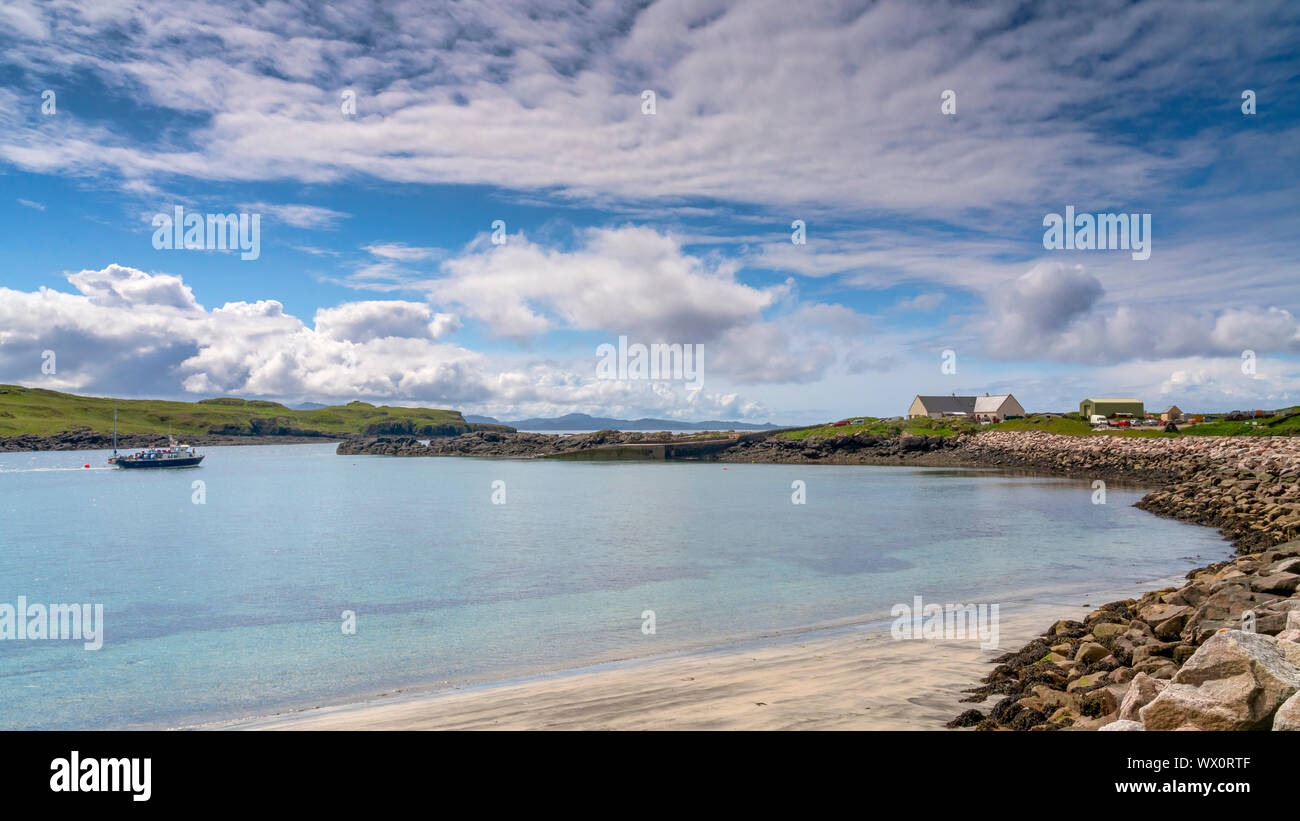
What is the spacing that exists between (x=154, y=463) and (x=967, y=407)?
155 m

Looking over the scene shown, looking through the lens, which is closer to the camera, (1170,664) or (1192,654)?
(1192,654)

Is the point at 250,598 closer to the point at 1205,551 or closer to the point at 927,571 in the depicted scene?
the point at 927,571

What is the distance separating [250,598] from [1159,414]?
140983 millimetres

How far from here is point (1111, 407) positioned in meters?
122

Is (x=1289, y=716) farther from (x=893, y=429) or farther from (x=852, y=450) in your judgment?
(x=893, y=429)

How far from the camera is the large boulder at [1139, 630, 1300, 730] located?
696 cm

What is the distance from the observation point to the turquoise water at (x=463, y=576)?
1644 cm

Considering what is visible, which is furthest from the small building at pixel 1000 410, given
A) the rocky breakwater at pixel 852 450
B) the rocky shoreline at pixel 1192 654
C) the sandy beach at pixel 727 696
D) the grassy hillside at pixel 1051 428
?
the sandy beach at pixel 727 696

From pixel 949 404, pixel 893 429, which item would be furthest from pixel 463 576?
pixel 949 404
